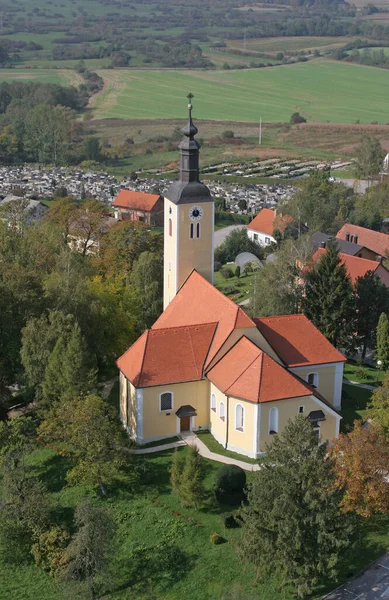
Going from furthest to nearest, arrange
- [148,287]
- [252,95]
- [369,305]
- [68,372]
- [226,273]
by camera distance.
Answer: [252,95] < [226,273] < [148,287] < [369,305] < [68,372]

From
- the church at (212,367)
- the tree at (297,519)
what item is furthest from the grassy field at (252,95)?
the tree at (297,519)

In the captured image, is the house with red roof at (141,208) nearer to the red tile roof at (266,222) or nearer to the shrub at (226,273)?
the red tile roof at (266,222)

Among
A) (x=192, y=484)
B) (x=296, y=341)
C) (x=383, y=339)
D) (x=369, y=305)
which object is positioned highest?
(x=296, y=341)

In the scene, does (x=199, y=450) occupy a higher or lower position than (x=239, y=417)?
lower

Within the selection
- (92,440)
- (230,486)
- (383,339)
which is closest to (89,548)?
(92,440)

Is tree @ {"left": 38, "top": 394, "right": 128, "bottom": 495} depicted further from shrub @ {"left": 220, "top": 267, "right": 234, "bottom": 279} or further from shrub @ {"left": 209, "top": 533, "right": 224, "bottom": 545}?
shrub @ {"left": 220, "top": 267, "right": 234, "bottom": 279}

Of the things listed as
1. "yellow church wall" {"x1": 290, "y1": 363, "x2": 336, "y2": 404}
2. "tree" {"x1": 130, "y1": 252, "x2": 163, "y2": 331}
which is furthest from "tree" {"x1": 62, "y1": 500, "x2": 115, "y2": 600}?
"tree" {"x1": 130, "y1": 252, "x2": 163, "y2": 331}

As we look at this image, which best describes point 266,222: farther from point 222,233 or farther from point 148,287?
point 148,287

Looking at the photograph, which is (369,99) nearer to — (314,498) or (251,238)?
(251,238)

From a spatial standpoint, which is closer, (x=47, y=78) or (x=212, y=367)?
(x=212, y=367)
